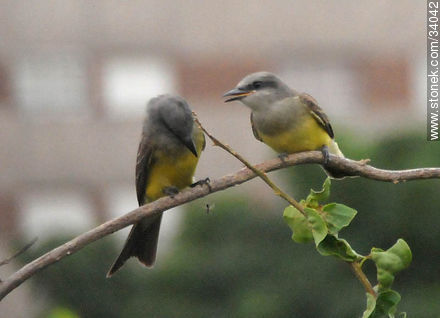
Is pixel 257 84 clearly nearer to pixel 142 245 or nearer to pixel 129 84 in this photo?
pixel 142 245

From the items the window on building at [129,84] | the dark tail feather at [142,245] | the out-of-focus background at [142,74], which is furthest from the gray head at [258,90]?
the window on building at [129,84]

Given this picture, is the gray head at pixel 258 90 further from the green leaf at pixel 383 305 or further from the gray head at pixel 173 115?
the green leaf at pixel 383 305

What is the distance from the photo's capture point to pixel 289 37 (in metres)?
14.1

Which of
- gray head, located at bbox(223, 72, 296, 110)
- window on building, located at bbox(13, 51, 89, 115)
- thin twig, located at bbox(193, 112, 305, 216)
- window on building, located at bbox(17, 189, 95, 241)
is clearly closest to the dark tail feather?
gray head, located at bbox(223, 72, 296, 110)

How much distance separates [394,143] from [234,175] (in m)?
5.30

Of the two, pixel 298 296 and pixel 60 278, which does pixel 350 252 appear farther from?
pixel 60 278

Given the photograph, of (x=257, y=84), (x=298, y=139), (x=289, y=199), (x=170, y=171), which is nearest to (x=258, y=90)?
(x=257, y=84)

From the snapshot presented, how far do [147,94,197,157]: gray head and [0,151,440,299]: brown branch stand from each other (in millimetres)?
336

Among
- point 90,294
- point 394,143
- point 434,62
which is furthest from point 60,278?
point 434,62

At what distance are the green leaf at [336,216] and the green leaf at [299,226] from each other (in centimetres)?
3

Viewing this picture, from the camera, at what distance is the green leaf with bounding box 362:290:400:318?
56.6 inches

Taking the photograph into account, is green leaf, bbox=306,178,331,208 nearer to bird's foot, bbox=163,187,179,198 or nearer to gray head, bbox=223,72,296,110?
gray head, bbox=223,72,296,110

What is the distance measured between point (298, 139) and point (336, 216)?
1.59 m

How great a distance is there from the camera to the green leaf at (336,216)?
1.53 metres
